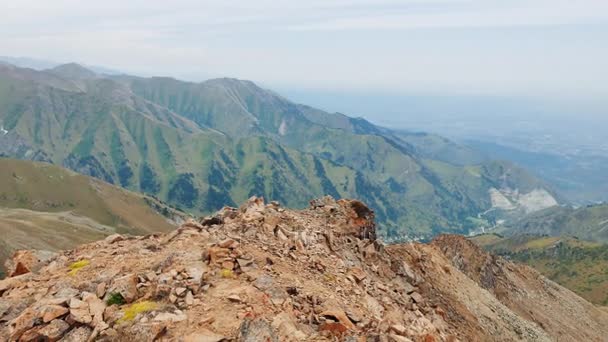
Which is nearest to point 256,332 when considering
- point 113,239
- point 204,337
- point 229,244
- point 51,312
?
point 204,337

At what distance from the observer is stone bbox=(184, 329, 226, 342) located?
19.2 m

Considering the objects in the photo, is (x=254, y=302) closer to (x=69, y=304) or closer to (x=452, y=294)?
(x=69, y=304)

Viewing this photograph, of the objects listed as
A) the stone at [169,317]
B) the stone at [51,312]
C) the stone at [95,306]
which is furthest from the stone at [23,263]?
the stone at [169,317]

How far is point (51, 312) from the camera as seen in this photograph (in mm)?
21656

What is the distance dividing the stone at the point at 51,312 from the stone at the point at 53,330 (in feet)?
1.20

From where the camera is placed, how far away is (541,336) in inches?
2185

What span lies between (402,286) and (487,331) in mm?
12999

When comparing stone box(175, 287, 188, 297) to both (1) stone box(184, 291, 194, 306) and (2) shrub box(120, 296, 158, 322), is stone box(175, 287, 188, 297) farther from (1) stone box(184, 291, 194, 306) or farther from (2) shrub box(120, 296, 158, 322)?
(2) shrub box(120, 296, 158, 322)

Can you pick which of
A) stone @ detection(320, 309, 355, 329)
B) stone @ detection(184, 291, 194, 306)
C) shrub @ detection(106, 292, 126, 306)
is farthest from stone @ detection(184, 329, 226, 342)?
stone @ detection(320, 309, 355, 329)

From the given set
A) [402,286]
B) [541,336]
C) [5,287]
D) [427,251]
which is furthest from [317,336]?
[541,336]

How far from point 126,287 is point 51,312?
3132 mm

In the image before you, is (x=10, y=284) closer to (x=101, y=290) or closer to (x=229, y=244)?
(x=101, y=290)

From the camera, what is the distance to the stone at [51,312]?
70.5 feet

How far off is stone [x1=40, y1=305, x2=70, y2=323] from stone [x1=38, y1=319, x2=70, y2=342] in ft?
1.20
